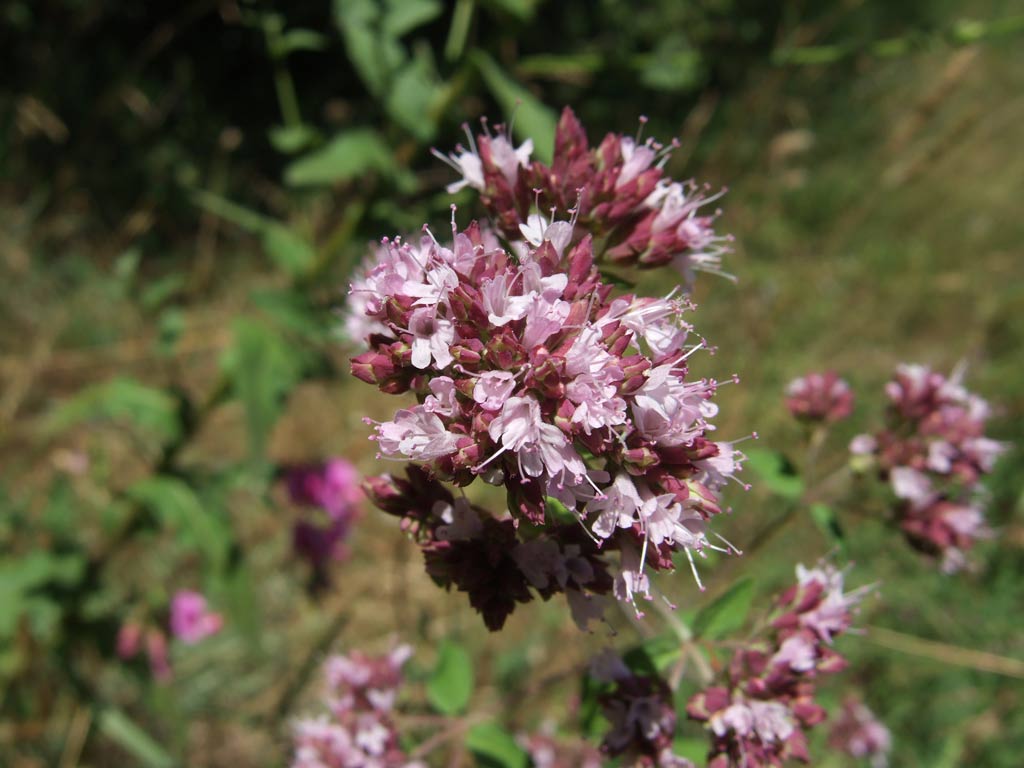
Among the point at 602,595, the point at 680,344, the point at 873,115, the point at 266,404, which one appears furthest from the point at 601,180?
the point at 873,115

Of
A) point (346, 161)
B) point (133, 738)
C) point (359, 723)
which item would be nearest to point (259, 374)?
point (346, 161)

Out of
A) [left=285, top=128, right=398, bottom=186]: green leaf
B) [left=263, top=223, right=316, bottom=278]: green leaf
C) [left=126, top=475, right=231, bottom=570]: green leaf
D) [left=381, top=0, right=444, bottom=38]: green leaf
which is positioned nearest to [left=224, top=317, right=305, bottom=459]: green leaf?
[left=263, top=223, right=316, bottom=278]: green leaf

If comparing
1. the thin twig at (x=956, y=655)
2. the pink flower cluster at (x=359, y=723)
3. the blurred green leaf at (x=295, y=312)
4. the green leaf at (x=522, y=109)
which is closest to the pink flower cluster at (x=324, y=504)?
the blurred green leaf at (x=295, y=312)

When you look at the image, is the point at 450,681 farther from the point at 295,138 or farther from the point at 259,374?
the point at 295,138

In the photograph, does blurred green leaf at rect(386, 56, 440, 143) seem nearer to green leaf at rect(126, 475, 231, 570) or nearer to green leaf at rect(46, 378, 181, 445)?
green leaf at rect(46, 378, 181, 445)

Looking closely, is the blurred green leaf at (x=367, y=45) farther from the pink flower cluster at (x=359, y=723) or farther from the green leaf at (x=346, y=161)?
the pink flower cluster at (x=359, y=723)

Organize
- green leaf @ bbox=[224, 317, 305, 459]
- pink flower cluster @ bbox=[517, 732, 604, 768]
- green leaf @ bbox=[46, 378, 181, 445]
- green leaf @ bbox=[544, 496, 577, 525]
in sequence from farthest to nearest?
Result: green leaf @ bbox=[46, 378, 181, 445] < pink flower cluster @ bbox=[517, 732, 604, 768] < green leaf @ bbox=[224, 317, 305, 459] < green leaf @ bbox=[544, 496, 577, 525]

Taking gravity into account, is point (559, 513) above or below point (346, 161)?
below
